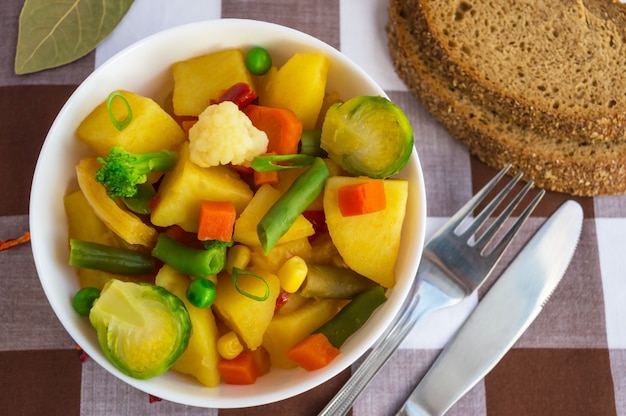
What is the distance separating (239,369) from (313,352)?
202 millimetres

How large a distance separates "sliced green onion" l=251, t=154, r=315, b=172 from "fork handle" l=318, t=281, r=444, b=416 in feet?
2.28

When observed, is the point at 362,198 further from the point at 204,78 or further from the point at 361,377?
the point at 361,377

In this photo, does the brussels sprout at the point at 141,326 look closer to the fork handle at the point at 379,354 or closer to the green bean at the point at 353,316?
the green bean at the point at 353,316

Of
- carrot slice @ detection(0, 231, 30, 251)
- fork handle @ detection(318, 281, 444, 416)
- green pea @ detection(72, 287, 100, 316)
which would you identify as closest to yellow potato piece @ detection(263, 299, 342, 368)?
fork handle @ detection(318, 281, 444, 416)

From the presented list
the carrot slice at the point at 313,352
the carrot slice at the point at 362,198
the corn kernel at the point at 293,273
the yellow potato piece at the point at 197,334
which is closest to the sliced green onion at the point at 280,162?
the carrot slice at the point at 362,198

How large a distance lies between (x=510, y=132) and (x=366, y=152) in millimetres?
816

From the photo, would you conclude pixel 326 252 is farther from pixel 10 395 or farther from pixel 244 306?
pixel 10 395

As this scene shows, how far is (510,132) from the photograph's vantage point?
220 cm

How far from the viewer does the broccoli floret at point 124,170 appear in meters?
1.55

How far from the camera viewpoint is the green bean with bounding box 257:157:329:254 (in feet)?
5.13

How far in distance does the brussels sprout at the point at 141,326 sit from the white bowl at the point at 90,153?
105 millimetres

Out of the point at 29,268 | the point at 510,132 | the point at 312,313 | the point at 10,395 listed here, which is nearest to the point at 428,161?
the point at 510,132

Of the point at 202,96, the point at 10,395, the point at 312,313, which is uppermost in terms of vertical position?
the point at 202,96

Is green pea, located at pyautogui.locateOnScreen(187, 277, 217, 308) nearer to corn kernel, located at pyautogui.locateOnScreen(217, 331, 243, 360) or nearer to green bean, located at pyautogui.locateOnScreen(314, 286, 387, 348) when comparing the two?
corn kernel, located at pyautogui.locateOnScreen(217, 331, 243, 360)
